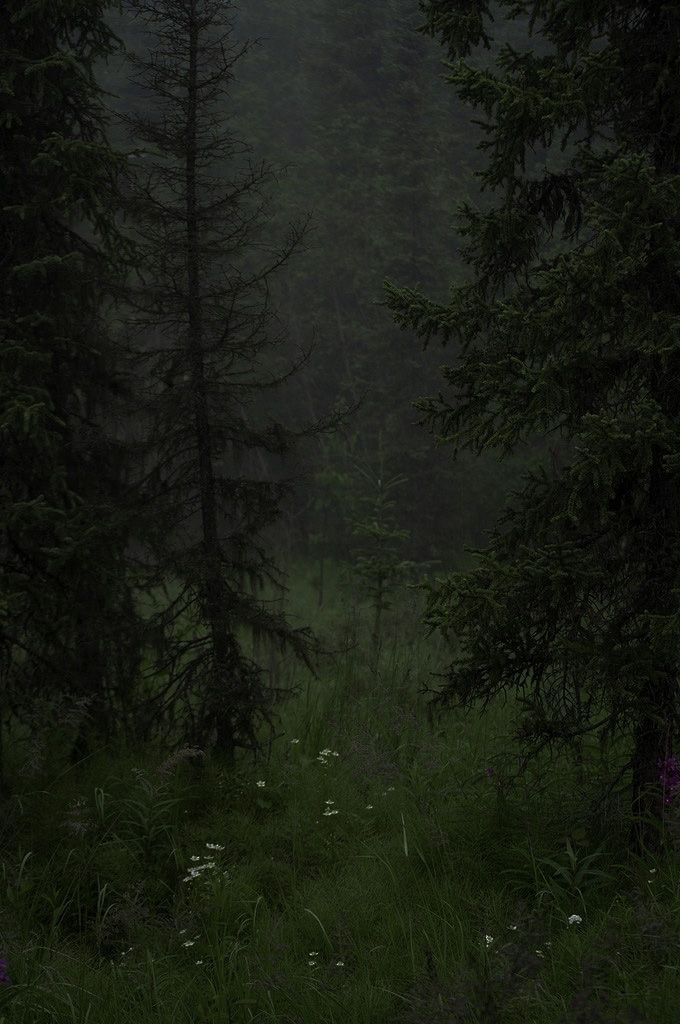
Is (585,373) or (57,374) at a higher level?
(57,374)

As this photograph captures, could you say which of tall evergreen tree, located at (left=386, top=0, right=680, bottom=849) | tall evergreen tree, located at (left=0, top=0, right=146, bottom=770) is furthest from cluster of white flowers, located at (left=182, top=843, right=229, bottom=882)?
tall evergreen tree, located at (left=386, top=0, right=680, bottom=849)

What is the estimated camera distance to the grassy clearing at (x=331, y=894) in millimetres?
3883

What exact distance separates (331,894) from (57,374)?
4.48 m

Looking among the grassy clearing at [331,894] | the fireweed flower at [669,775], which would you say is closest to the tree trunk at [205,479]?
the grassy clearing at [331,894]

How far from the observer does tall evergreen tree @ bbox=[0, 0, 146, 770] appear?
6.17m

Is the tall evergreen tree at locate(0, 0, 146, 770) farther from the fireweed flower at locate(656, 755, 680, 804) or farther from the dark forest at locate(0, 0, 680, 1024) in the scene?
the fireweed flower at locate(656, 755, 680, 804)

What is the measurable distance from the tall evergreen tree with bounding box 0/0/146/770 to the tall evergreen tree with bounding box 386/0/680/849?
2722 millimetres

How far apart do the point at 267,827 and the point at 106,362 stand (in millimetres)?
3957

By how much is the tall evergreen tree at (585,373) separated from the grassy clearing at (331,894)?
812 mm

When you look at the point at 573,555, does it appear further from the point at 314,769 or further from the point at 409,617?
the point at 409,617

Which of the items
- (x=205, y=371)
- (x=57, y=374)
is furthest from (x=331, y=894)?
(x=57, y=374)

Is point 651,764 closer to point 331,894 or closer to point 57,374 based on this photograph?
point 331,894

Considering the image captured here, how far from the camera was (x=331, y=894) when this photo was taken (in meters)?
5.36

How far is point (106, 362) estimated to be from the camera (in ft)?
24.2
